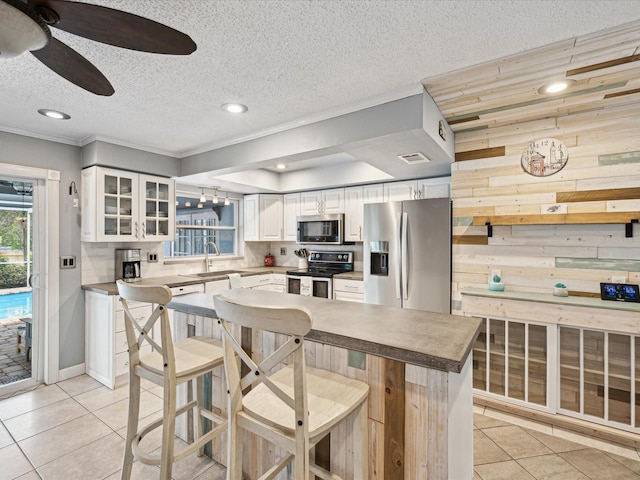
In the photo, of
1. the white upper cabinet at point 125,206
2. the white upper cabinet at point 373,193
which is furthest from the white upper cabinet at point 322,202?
the white upper cabinet at point 125,206

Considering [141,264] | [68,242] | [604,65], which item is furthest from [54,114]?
[604,65]

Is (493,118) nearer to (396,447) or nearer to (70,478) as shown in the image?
(396,447)

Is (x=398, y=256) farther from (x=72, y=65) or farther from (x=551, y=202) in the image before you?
(x=72, y=65)

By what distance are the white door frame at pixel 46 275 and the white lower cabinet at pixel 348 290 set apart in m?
3.06

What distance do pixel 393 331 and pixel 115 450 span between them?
84.5 inches

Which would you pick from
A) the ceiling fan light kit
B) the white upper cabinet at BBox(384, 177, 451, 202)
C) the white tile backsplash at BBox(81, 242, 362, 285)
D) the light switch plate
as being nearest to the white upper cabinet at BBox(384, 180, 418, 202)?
the white upper cabinet at BBox(384, 177, 451, 202)

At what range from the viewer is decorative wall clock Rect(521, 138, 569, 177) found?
8.84 ft

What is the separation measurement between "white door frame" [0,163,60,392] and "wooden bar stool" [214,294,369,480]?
2967 millimetres

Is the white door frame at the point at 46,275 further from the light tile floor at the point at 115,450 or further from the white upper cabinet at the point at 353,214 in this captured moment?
the white upper cabinet at the point at 353,214

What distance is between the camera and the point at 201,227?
15.7ft

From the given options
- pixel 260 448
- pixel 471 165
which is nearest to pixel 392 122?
pixel 471 165

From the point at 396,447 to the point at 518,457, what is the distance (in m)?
1.38

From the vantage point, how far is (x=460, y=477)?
1.33 metres

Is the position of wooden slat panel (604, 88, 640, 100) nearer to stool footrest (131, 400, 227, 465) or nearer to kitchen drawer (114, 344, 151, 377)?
stool footrest (131, 400, 227, 465)
